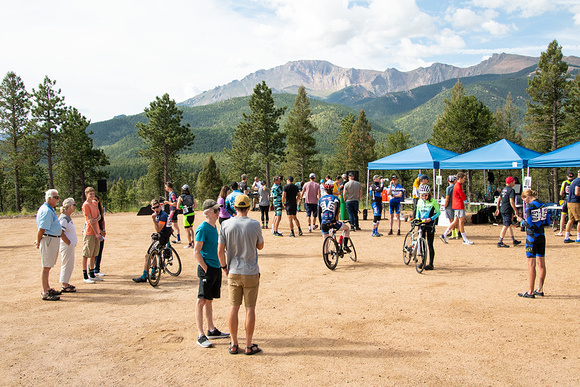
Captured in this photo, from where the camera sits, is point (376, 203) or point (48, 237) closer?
point (48, 237)

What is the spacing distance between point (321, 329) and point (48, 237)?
15.5ft

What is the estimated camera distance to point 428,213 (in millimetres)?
7902

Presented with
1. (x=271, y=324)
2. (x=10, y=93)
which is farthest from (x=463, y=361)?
(x=10, y=93)

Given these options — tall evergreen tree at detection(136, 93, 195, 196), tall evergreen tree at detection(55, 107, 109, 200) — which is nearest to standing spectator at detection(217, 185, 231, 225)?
tall evergreen tree at detection(136, 93, 195, 196)

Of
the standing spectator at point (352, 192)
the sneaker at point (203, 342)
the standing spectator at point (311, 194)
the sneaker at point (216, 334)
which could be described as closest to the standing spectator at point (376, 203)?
the standing spectator at point (352, 192)

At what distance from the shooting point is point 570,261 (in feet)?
28.5

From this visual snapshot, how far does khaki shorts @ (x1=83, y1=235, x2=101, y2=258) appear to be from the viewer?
7.43 m

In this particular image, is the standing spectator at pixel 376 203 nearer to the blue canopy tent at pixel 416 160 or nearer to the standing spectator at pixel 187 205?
the blue canopy tent at pixel 416 160

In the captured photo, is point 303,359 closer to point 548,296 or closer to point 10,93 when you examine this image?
point 548,296

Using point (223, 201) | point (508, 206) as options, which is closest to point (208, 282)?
point (223, 201)

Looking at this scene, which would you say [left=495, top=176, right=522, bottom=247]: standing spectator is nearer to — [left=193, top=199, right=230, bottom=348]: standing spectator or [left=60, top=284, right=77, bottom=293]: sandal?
[left=193, top=199, right=230, bottom=348]: standing spectator

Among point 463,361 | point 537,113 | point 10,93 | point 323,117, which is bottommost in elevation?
point 463,361

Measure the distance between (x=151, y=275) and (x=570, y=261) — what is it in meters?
9.05

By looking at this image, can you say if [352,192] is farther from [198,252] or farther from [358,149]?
[358,149]
